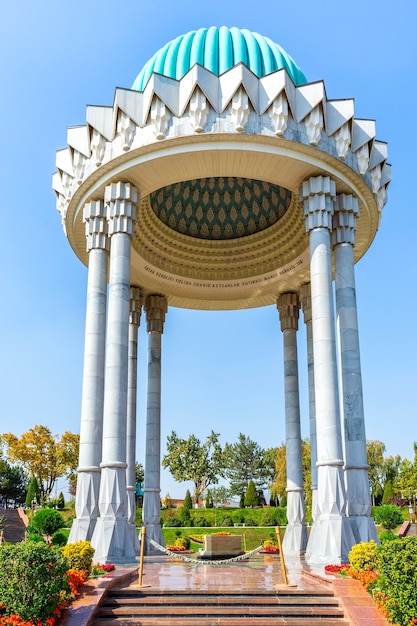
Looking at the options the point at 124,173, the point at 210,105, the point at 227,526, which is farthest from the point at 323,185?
the point at 227,526

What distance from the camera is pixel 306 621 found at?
499 inches

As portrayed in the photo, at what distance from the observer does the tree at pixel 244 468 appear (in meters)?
89.3

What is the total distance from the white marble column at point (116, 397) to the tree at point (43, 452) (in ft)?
151

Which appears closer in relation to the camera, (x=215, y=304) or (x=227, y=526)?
(x=215, y=304)

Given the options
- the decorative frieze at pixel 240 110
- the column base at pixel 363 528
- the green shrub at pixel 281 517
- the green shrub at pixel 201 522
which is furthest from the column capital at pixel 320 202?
the green shrub at pixel 201 522

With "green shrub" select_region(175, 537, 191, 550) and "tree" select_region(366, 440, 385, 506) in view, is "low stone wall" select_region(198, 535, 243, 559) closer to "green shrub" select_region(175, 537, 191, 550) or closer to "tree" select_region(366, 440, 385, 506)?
"green shrub" select_region(175, 537, 191, 550)

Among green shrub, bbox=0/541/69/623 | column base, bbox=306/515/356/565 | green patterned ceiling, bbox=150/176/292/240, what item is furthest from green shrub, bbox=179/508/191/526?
green shrub, bbox=0/541/69/623

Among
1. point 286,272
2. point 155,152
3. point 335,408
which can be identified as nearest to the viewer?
point 335,408

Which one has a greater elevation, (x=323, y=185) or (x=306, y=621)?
(x=323, y=185)

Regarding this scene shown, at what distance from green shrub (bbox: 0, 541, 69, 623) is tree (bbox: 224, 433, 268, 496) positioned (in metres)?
78.4

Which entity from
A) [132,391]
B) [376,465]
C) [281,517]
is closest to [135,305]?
[132,391]

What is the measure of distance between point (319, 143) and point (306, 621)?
14.9 meters

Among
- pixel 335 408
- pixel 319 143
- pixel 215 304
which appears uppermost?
pixel 319 143

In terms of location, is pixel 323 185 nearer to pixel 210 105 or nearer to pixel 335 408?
pixel 210 105
